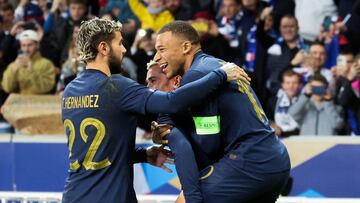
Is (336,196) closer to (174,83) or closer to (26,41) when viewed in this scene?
(174,83)

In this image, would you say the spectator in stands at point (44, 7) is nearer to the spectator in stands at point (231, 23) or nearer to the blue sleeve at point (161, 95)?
the spectator in stands at point (231, 23)

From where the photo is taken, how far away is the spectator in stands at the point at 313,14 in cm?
1170

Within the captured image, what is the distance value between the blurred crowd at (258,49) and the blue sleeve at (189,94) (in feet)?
12.5

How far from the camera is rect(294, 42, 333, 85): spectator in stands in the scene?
10656mm

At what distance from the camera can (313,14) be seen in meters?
11.7

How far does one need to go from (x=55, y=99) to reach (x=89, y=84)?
4.61 m

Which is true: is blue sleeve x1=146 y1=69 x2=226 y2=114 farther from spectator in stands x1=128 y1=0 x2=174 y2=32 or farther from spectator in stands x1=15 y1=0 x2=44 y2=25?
spectator in stands x1=15 y1=0 x2=44 y2=25

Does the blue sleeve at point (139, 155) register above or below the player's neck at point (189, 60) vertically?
below

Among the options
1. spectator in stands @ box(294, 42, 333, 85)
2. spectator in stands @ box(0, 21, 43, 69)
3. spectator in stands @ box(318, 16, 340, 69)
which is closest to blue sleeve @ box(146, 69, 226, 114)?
spectator in stands @ box(294, 42, 333, 85)

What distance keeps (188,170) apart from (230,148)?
30 cm

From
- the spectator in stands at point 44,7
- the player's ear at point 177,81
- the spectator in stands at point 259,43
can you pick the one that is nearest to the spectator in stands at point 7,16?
the spectator in stands at point 44,7

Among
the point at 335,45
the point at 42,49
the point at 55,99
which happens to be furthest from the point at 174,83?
the point at 42,49

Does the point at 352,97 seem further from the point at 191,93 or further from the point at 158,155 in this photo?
the point at 191,93

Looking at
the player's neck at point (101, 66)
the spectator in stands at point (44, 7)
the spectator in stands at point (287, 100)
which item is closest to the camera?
the player's neck at point (101, 66)
